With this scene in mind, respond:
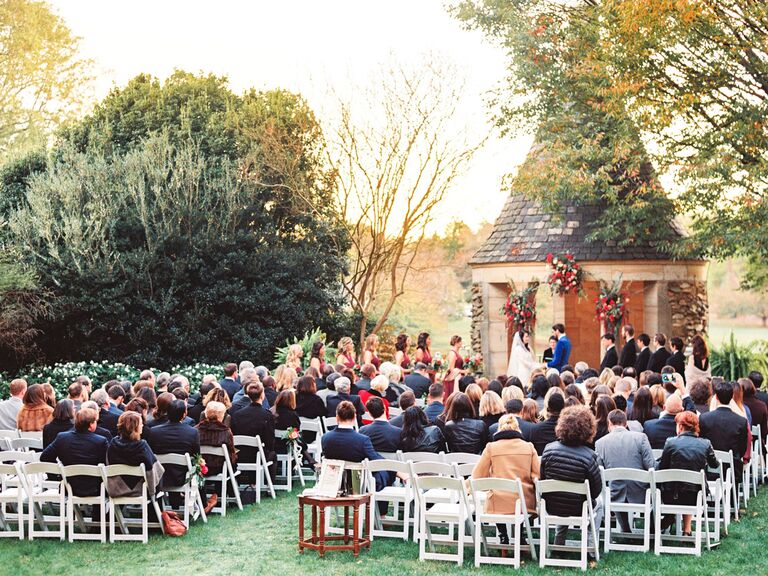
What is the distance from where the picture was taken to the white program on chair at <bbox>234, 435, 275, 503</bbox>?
36.3ft

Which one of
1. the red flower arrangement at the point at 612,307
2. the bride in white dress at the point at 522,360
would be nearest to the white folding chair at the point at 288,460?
the bride in white dress at the point at 522,360

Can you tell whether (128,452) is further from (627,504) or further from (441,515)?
(627,504)

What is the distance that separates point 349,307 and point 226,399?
16.3m

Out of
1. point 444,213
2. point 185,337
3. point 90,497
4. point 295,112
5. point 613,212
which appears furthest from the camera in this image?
point 444,213

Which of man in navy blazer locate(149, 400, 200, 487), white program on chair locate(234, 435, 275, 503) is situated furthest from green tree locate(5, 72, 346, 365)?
man in navy blazer locate(149, 400, 200, 487)

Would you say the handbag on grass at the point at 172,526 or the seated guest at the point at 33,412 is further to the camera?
the seated guest at the point at 33,412

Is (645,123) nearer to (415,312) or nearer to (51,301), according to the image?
(51,301)

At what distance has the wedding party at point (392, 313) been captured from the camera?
30.2ft

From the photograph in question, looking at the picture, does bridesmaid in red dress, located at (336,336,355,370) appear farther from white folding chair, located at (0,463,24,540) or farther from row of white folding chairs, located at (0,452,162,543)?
white folding chair, located at (0,463,24,540)

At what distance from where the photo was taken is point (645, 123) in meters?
17.6

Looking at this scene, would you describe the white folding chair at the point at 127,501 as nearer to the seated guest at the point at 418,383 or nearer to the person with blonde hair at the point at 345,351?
the seated guest at the point at 418,383

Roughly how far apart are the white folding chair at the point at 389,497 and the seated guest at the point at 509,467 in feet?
2.90

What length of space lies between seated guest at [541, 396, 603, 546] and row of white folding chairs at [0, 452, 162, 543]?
404 cm

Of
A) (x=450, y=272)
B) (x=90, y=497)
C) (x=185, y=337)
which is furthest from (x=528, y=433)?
(x=450, y=272)
